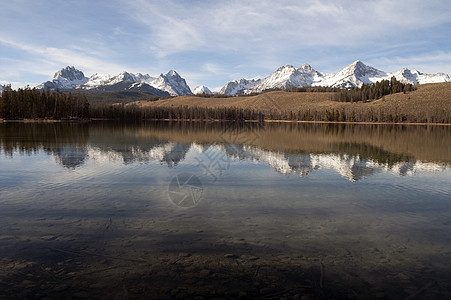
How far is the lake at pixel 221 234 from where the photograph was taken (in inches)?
302

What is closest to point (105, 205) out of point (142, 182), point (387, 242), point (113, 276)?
point (142, 182)

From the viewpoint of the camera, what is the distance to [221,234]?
10750mm

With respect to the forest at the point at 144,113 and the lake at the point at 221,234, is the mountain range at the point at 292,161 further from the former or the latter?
the forest at the point at 144,113

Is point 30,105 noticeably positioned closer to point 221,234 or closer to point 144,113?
point 144,113

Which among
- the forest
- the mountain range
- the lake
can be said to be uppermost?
the forest

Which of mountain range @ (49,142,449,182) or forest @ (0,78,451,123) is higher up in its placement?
forest @ (0,78,451,123)

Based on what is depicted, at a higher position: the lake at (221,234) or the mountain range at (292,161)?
the mountain range at (292,161)

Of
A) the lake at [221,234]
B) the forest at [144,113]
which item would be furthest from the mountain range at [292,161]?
the forest at [144,113]

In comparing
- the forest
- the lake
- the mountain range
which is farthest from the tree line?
the lake

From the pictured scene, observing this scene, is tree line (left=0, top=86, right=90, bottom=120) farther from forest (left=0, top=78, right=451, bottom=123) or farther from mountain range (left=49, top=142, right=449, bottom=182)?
mountain range (left=49, top=142, right=449, bottom=182)

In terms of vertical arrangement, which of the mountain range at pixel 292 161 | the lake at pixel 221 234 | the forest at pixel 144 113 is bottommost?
the lake at pixel 221 234

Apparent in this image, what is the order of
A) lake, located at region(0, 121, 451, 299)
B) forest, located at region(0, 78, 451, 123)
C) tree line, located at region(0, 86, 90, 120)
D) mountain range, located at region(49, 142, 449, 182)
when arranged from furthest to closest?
forest, located at region(0, 78, 451, 123)
tree line, located at region(0, 86, 90, 120)
mountain range, located at region(49, 142, 449, 182)
lake, located at region(0, 121, 451, 299)

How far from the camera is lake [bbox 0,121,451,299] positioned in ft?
25.1

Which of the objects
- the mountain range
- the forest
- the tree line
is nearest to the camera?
the mountain range
